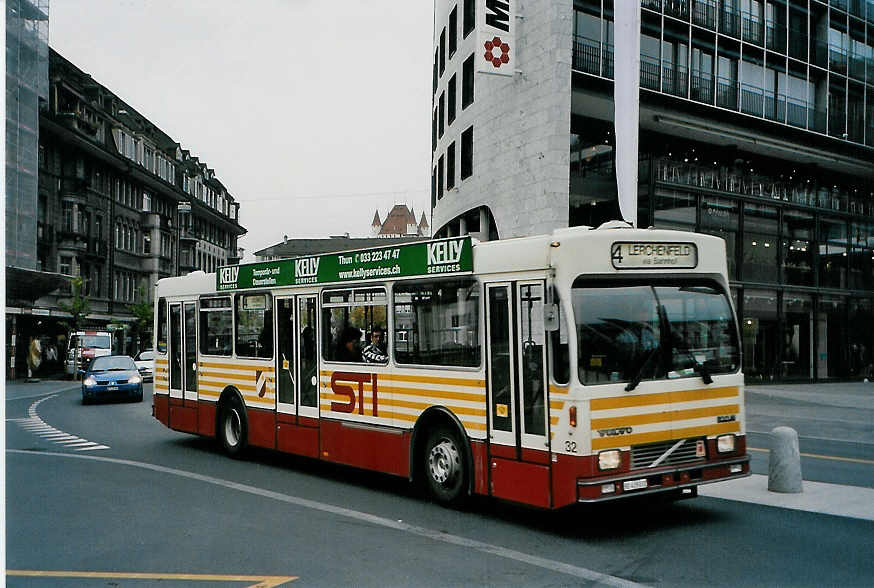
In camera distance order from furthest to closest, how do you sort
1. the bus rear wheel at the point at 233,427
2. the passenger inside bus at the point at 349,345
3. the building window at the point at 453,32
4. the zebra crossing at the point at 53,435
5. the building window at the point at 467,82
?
the building window at the point at 453,32, the building window at the point at 467,82, the zebra crossing at the point at 53,435, the bus rear wheel at the point at 233,427, the passenger inside bus at the point at 349,345

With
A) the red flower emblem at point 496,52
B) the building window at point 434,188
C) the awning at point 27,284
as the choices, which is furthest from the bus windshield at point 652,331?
the awning at point 27,284

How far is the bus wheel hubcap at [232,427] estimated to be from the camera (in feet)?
43.0

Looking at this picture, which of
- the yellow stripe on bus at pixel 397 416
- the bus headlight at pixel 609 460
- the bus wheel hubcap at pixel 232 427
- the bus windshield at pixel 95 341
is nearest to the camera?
the bus headlight at pixel 609 460

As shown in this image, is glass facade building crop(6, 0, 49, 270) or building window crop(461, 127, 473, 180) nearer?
building window crop(461, 127, 473, 180)

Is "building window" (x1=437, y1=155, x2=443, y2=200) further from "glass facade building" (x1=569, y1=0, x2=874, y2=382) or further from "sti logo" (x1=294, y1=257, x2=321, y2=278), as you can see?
"sti logo" (x1=294, y1=257, x2=321, y2=278)

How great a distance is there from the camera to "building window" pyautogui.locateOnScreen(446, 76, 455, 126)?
33531 millimetres

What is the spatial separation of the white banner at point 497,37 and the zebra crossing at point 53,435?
1479cm

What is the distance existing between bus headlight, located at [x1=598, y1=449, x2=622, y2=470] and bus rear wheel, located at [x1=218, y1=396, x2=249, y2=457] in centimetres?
691

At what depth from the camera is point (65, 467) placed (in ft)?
40.2

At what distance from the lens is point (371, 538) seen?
7.73 metres

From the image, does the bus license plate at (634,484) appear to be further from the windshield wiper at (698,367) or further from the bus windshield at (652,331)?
the windshield wiper at (698,367)

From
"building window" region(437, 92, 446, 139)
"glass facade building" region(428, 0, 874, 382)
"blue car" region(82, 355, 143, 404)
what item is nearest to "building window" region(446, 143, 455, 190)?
"glass facade building" region(428, 0, 874, 382)

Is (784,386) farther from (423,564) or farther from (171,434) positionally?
(423,564)

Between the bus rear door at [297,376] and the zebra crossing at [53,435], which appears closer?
the bus rear door at [297,376]
